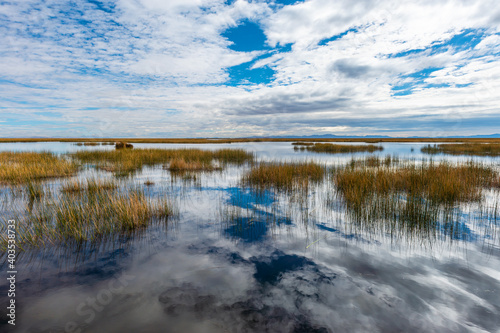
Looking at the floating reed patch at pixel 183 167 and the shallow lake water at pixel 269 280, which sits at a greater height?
the floating reed patch at pixel 183 167

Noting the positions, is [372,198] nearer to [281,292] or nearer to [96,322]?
[281,292]

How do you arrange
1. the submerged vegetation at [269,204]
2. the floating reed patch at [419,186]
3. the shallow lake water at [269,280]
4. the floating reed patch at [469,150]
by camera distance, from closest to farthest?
the shallow lake water at [269,280]
the submerged vegetation at [269,204]
the floating reed patch at [419,186]
the floating reed patch at [469,150]

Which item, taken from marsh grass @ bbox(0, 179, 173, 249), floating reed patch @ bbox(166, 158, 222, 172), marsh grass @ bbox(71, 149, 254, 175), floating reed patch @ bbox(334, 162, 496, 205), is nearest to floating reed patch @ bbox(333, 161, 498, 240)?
floating reed patch @ bbox(334, 162, 496, 205)

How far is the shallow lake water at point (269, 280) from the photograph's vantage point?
11.4 ft

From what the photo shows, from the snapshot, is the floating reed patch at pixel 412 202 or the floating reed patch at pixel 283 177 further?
the floating reed patch at pixel 283 177

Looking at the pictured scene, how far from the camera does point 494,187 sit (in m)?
11.5

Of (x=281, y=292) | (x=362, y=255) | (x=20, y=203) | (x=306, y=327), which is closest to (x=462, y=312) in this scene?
(x=362, y=255)

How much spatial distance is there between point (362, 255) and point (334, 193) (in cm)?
587

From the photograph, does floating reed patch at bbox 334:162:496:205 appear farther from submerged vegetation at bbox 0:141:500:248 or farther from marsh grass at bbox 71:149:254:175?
marsh grass at bbox 71:149:254:175

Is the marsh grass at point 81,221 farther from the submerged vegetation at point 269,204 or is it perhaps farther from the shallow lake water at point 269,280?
the shallow lake water at point 269,280

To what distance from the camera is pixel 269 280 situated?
14.8 ft

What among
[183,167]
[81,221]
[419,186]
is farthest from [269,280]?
[183,167]

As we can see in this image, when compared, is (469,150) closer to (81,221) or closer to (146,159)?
(146,159)

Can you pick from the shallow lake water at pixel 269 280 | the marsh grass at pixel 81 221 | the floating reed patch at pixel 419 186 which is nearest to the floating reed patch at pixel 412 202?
the floating reed patch at pixel 419 186
